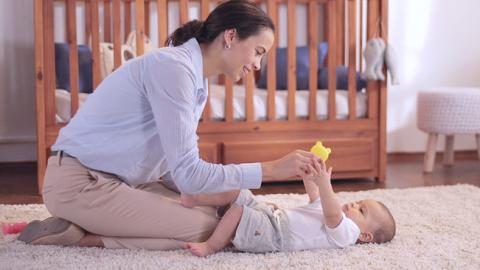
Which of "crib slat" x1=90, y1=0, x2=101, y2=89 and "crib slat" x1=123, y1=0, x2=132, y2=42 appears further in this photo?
"crib slat" x1=123, y1=0, x2=132, y2=42

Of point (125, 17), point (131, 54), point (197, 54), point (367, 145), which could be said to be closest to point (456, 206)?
point (367, 145)

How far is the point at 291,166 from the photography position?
145cm

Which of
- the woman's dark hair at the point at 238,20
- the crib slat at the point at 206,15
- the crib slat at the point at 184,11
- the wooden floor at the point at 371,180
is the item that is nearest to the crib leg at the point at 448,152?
the wooden floor at the point at 371,180

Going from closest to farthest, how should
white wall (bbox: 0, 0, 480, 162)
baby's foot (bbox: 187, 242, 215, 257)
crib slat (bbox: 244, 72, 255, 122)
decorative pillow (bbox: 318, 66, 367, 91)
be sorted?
baby's foot (bbox: 187, 242, 215, 257), crib slat (bbox: 244, 72, 255, 122), decorative pillow (bbox: 318, 66, 367, 91), white wall (bbox: 0, 0, 480, 162)

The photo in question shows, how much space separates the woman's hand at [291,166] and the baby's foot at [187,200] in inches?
9.6

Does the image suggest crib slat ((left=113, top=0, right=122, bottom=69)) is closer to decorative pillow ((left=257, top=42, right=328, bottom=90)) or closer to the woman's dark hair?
decorative pillow ((left=257, top=42, right=328, bottom=90))

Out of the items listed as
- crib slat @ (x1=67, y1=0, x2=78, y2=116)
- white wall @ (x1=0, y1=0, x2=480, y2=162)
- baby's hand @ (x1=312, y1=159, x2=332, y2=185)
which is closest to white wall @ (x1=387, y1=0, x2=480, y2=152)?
white wall @ (x1=0, y1=0, x2=480, y2=162)

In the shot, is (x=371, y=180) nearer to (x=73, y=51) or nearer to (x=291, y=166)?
(x=73, y=51)

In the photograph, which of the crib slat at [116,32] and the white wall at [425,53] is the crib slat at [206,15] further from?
the white wall at [425,53]

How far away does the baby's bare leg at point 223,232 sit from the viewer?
5.21ft

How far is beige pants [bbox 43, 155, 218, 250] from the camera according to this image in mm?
1591

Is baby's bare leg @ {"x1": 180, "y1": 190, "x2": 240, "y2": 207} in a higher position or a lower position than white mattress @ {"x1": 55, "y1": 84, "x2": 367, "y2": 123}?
lower

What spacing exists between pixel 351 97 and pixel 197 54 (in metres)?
1.45

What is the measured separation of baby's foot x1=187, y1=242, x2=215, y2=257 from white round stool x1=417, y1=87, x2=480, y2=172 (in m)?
1.89
